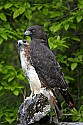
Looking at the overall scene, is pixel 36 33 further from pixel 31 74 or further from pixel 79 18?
pixel 79 18

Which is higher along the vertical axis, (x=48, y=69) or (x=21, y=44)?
(x=21, y=44)

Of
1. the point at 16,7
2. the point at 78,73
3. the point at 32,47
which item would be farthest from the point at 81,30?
the point at 32,47

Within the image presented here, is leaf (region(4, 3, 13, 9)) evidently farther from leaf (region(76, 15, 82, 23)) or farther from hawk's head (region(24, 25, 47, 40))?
hawk's head (region(24, 25, 47, 40))

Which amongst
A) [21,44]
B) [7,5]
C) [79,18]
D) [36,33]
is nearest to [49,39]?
[79,18]

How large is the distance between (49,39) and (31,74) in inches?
48.6

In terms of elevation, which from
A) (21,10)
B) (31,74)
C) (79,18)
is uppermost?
(21,10)

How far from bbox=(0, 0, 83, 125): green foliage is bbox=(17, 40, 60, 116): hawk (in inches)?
36.7

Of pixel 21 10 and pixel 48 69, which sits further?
pixel 21 10

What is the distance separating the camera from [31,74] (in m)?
4.32

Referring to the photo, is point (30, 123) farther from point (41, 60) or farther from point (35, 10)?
point (35, 10)

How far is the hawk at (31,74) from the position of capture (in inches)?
168

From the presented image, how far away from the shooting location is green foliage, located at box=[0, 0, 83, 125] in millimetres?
5508

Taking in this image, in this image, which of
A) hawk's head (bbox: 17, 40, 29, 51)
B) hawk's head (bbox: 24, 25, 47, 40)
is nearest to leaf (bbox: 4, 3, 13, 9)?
hawk's head (bbox: 24, 25, 47, 40)

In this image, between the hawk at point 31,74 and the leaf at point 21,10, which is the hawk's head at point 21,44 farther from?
the leaf at point 21,10
